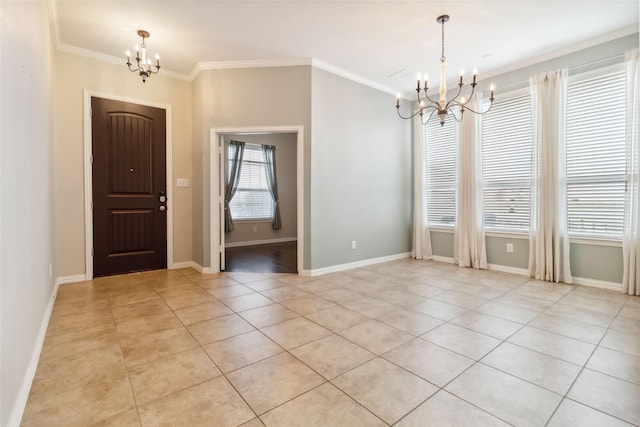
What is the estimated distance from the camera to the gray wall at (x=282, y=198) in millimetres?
6988

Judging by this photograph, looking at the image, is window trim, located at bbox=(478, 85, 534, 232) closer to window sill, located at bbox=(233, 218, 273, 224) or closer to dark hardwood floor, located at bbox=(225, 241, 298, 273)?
dark hardwood floor, located at bbox=(225, 241, 298, 273)

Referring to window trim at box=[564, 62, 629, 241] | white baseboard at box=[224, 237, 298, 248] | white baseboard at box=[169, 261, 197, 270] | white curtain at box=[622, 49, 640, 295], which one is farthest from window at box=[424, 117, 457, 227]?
white baseboard at box=[169, 261, 197, 270]

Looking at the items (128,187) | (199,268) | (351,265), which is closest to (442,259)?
(351,265)

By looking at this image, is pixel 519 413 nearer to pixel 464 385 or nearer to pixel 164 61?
pixel 464 385

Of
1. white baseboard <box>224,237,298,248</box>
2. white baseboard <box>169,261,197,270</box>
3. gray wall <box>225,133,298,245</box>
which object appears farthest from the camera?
gray wall <box>225,133,298,245</box>

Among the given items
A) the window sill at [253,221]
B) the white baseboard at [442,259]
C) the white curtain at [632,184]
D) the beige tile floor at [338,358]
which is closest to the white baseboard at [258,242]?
the window sill at [253,221]

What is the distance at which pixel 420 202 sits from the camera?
5.30m

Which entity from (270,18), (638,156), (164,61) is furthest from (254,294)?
(638,156)

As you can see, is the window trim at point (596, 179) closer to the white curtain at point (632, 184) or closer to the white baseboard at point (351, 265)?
the white curtain at point (632, 184)

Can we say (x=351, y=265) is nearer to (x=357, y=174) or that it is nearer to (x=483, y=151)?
(x=357, y=174)

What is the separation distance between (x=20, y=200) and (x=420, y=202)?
509cm

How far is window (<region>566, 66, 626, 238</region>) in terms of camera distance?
3.43 metres

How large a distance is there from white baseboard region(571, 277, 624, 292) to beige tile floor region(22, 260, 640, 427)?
0.18m

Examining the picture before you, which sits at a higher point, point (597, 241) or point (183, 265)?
point (597, 241)
